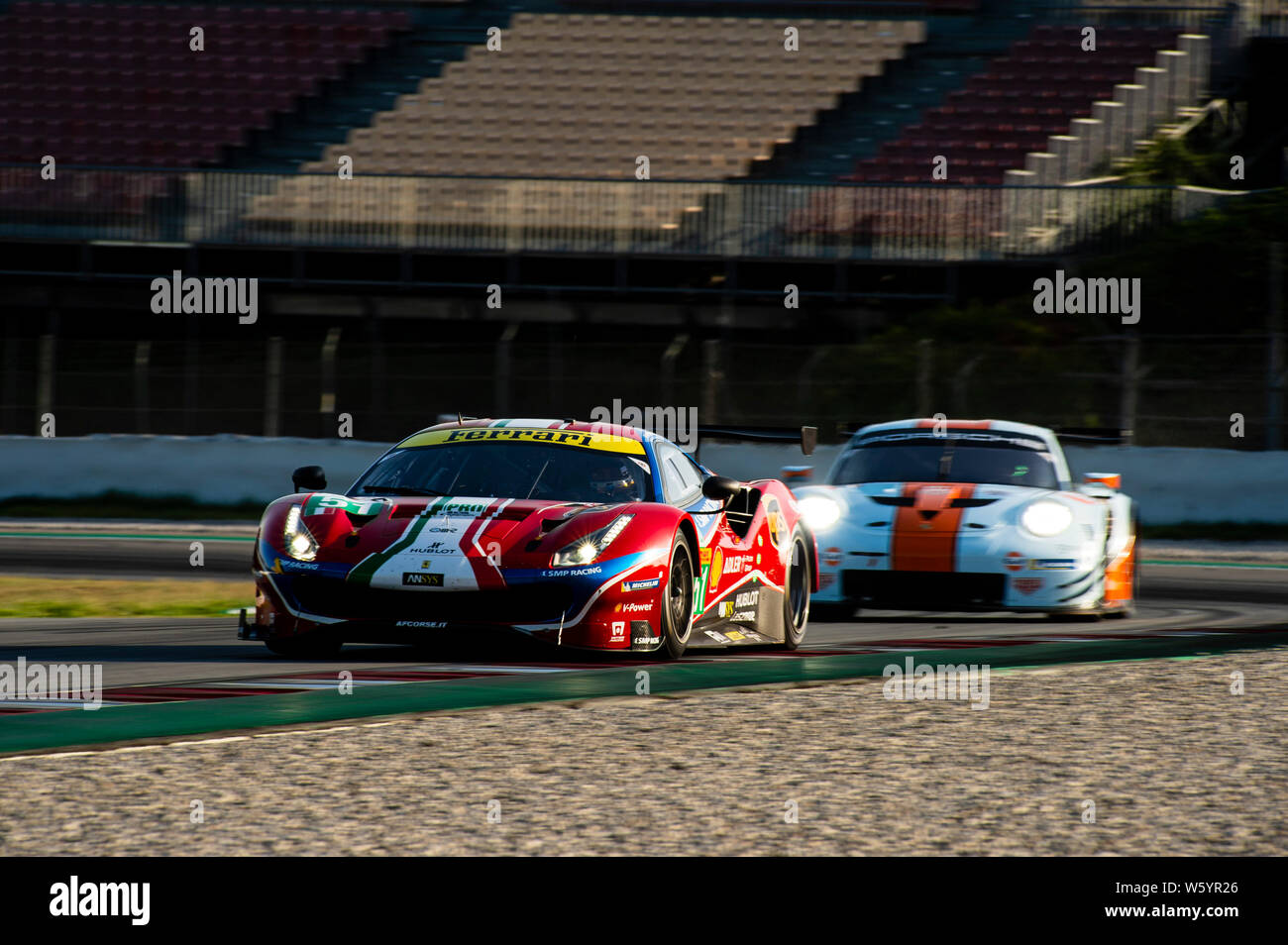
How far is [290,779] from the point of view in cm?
492

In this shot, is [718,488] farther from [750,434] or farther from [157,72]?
[157,72]

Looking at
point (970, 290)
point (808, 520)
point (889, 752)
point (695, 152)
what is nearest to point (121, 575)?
point (808, 520)

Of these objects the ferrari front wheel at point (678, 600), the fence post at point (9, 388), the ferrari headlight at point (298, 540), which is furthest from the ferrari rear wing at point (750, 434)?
the fence post at point (9, 388)

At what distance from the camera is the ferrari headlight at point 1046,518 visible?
10.0 meters

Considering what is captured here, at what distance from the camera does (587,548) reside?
283 inches

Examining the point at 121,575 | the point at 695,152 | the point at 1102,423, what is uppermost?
the point at 695,152

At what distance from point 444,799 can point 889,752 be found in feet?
4.92

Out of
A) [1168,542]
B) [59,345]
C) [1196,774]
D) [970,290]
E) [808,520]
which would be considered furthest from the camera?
[970,290]

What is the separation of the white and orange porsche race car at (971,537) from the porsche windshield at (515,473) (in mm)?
1978

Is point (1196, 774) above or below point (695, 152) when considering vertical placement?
below

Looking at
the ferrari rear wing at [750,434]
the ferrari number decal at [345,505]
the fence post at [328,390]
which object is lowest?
the ferrari number decal at [345,505]

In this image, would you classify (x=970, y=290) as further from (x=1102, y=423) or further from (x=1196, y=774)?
(x=1196, y=774)

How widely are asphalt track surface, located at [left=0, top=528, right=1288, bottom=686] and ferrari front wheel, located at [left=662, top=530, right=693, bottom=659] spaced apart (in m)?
0.26

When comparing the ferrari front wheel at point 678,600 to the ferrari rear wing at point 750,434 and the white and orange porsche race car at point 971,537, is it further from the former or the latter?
the white and orange porsche race car at point 971,537
